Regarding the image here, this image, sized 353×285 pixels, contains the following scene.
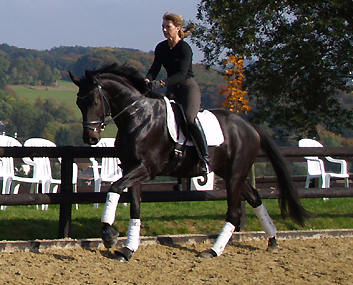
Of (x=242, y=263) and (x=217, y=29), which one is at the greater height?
(x=217, y=29)

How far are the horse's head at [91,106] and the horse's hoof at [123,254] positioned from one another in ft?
3.76

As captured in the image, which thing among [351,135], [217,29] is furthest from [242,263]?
[351,135]

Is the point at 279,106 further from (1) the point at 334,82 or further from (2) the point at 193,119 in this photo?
(2) the point at 193,119

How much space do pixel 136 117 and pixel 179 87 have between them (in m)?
0.71

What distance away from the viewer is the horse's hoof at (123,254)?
511 centimetres

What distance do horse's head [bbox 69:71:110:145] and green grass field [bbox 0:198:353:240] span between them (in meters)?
2.28

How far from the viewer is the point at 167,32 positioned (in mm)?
5523

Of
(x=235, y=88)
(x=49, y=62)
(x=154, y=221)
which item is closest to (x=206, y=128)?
(x=154, y=221)

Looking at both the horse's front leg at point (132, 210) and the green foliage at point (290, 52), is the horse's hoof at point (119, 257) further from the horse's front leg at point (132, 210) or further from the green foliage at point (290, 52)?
the green foliage at point (290, 52)

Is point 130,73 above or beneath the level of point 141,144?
above

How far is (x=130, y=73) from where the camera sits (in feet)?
17.9

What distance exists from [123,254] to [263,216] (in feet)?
6.20

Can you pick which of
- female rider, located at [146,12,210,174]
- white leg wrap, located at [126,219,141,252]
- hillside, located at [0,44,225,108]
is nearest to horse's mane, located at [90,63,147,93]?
female rider, located at [146,12,210,174]

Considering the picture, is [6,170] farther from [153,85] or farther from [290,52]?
[290,52]
